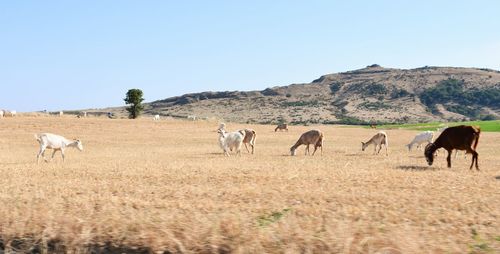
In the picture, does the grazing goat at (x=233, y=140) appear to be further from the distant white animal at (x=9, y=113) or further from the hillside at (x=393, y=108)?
the hillside at (x=393, y=108)

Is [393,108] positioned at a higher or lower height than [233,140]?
lower

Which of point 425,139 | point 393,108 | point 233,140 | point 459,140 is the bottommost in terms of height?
point 393,108

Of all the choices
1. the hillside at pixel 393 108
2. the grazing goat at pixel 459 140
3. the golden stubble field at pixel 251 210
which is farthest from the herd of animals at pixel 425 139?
the hillside at pixel 393 108

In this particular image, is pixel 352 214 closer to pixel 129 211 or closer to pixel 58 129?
pixel 129 211

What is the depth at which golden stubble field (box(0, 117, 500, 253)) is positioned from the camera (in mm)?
8227

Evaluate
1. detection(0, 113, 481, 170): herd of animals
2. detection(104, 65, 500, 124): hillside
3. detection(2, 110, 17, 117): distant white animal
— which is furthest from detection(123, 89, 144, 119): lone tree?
detection(104, 65, 500, 124): hillside

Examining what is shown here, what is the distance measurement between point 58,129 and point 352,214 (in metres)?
48.4

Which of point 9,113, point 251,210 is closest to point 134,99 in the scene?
point 9,113

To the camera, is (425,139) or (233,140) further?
(425,139)

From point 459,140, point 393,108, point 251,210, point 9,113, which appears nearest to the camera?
point 251,210

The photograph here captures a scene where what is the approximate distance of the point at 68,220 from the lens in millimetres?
9727

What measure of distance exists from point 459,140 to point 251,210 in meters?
14.8

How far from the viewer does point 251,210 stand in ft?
36.8

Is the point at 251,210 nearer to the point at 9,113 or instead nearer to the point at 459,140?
the point at 459,140
